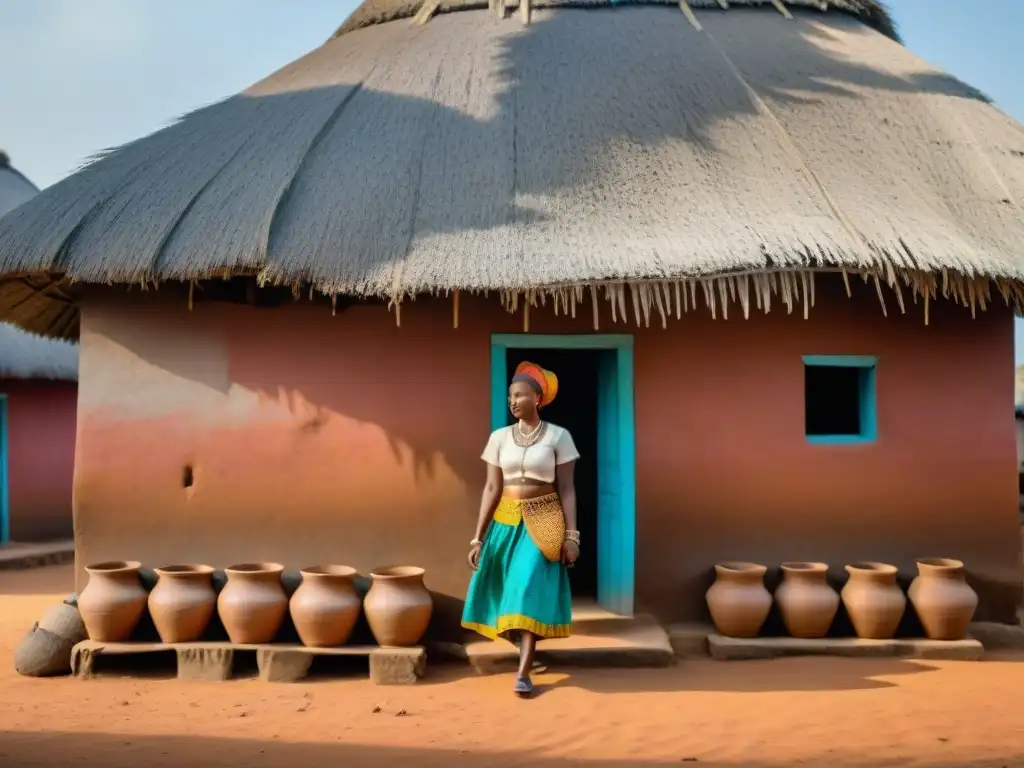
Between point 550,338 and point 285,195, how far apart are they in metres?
1.80

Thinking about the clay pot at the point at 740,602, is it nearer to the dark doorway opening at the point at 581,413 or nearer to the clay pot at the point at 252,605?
the clay pot at the point at 252,605

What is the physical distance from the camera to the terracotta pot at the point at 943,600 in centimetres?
542

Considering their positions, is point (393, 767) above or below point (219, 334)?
below

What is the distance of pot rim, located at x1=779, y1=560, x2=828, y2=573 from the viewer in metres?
5.48

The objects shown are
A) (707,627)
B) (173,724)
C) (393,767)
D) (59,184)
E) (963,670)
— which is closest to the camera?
(393,767)

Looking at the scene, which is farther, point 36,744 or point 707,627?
point 707,627

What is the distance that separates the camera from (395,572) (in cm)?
541

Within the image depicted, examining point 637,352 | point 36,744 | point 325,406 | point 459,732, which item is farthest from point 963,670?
point 36,744

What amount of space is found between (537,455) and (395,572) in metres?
1.25

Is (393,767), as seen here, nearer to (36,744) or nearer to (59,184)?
(36,744)

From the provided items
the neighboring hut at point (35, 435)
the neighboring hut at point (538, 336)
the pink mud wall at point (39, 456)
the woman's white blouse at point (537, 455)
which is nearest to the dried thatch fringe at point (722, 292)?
the neighboring hut at point (538, 336)

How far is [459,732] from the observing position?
414 cm

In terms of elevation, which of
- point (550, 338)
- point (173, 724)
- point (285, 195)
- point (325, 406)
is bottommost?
point (173, 724)

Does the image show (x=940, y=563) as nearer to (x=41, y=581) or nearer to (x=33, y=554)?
(x=41, y=581)
